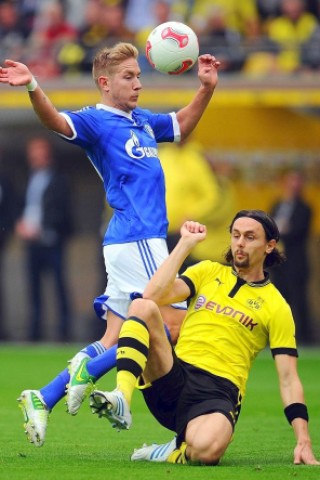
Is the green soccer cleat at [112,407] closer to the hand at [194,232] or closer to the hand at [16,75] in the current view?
the hand at [194,232]

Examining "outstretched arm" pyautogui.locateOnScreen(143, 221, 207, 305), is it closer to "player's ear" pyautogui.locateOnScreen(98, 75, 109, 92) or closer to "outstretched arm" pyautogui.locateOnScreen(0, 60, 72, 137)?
"outstretched arm" pyautogui.locateOnScreen(0, 60, 72, 137)

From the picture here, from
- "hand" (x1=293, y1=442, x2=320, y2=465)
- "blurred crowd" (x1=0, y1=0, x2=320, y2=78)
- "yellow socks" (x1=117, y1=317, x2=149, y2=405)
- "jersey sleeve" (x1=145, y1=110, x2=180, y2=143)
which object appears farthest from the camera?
"blurred crowd" (x1=0, y1=0, x2=320, y2=78)

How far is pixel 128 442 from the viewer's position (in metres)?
8.66

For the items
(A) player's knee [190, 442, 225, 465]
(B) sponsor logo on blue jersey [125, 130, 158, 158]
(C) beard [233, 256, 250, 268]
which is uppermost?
(B) sponsor logo on blue jersey [125, 130, 158, 158]

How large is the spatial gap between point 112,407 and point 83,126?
6.94 ft

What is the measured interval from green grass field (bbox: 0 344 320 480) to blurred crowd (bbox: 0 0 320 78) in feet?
17.7

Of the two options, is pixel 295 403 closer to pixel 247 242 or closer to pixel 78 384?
pixel 247 242

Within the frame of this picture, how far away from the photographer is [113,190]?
27.2 feet

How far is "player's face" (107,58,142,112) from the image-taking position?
323 inches

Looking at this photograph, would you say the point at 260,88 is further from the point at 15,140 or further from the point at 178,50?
the point at 178,50

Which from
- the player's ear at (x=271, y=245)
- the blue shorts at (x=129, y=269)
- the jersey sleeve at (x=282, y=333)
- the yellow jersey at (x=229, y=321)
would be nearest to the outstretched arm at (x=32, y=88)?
the blue shorts at (x=129, y=269)

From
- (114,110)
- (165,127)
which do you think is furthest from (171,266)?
(165,127)

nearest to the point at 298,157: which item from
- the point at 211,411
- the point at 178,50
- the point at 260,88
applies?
the point at 260,88

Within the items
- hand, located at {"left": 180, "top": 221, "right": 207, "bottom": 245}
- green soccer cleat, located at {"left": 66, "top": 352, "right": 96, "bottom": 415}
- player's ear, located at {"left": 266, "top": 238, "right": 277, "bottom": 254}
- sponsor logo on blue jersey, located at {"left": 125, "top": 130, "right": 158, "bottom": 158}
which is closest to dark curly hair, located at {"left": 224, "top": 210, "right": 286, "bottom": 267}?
player's ear, located at {"left": 266, "top": 238, "right": 277, "bottom": 254}
